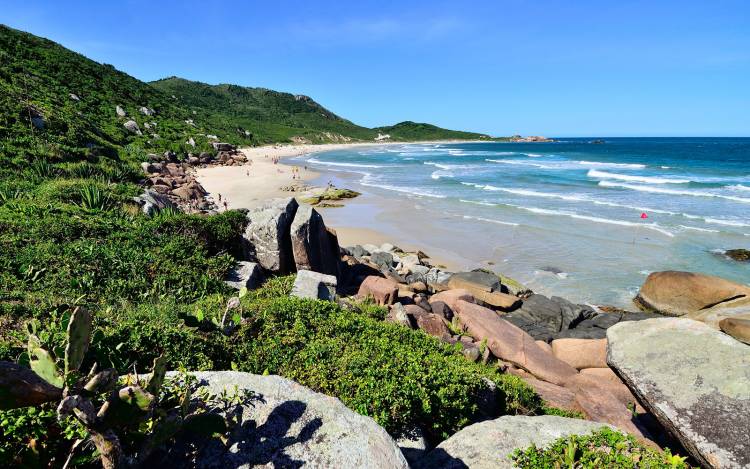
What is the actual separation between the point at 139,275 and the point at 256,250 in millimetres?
2953

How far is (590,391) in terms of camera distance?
22.8ft

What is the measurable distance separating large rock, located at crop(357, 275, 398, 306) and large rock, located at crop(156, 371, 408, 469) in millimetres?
6459

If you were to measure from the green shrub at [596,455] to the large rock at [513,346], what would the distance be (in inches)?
170

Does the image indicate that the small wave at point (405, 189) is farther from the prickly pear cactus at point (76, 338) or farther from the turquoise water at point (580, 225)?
the prickly pear cactus at point (76, 338)

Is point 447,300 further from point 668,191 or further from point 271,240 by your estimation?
point 668,191

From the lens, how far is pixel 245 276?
918 cm

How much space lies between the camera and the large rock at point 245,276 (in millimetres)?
8875

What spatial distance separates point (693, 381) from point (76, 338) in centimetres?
632

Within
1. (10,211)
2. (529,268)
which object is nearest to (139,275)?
(10,211)

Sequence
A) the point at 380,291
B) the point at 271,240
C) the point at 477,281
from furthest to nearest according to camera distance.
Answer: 1. the point at 477,281
2. the point at 271,240
3. the point at 380,291

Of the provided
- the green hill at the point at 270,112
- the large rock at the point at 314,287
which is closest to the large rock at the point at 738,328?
the large rock at the point at 314,287

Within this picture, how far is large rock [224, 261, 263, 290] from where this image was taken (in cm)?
888

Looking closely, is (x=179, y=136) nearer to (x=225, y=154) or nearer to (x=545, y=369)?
(x=225, y=154)

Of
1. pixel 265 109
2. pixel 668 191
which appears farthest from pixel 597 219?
pixel 265 109
